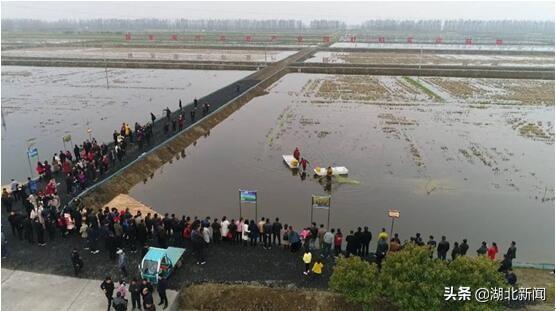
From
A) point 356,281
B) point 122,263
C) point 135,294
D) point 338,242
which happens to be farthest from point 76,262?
point 356,281

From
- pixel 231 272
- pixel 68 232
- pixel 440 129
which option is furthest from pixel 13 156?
pixel 440 129

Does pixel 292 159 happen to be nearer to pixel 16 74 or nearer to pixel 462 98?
pixel 462 98

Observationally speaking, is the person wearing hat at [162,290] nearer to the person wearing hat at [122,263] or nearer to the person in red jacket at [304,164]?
the person wearing hat at [122,263]

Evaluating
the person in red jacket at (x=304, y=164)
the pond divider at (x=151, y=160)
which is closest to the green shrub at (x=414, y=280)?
the person in red jacket at (x=304, y=164)

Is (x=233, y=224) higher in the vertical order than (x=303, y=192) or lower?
higher

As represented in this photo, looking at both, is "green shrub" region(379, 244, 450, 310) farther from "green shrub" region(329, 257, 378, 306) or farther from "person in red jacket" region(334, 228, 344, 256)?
"person in red jacket" region(334, 228, 344, 256)
